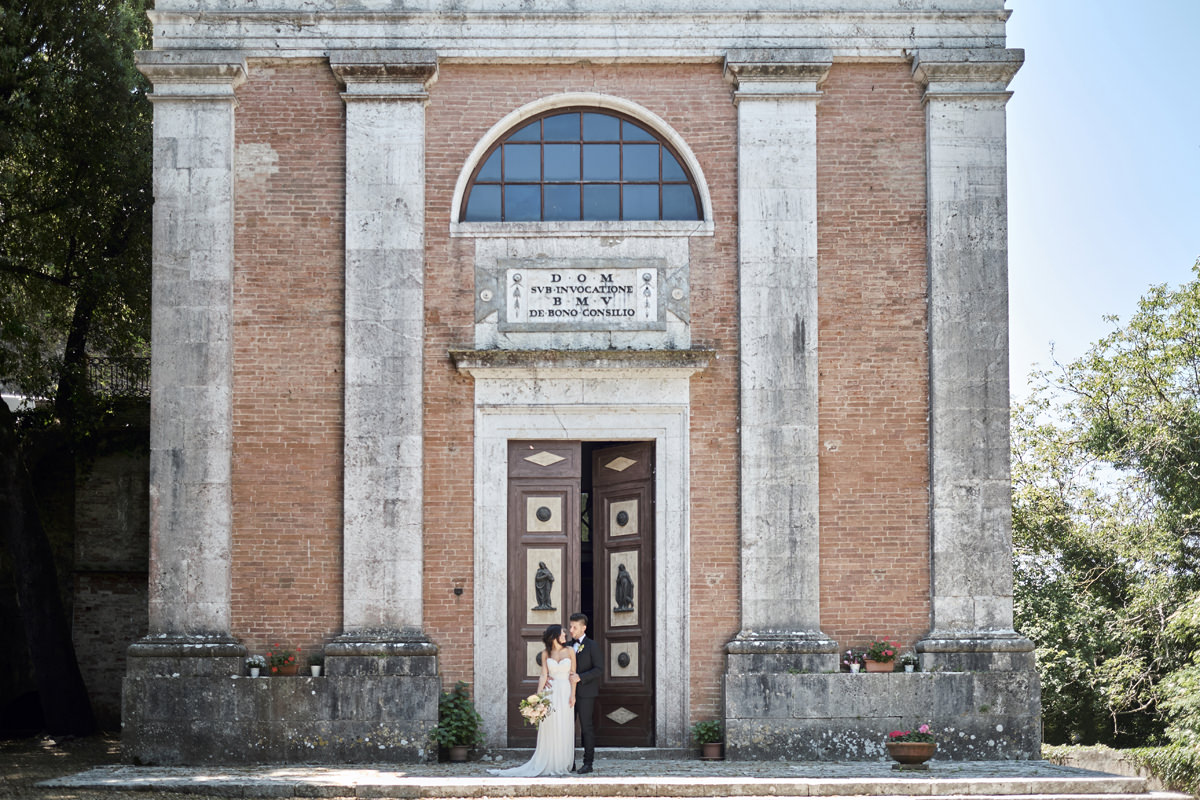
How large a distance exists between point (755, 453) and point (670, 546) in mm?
1275

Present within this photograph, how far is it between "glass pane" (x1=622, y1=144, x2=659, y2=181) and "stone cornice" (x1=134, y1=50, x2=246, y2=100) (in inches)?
161

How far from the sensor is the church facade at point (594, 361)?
1386cm

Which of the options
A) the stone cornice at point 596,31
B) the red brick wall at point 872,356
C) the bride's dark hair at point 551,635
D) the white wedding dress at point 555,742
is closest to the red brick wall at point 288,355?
the stone cornice at point 596,31

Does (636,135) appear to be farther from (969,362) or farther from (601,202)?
(969,362)

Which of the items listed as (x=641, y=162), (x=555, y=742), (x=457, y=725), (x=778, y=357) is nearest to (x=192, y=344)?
(x=457, y=725)

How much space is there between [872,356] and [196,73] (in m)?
7.50

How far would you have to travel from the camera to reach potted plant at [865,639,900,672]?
45.2 feet

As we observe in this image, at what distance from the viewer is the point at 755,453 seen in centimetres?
1405

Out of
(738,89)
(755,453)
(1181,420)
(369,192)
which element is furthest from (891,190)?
(1181,420)

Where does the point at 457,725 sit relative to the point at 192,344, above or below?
below

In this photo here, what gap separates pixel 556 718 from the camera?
1277cm

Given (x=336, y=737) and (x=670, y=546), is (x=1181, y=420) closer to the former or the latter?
(x=670, y=546)

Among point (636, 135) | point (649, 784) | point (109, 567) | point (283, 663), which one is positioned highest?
point (636, 135)

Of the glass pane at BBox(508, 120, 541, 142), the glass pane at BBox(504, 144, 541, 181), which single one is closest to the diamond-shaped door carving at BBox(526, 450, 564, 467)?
the glass pane at BBox(504, 144, 541, 181)
